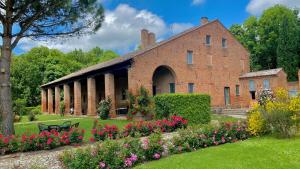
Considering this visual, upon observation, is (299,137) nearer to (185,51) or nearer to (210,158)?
(210,158)

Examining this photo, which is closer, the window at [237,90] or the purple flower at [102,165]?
the purple flower at [102,165]

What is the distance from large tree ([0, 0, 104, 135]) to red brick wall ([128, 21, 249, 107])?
821cm

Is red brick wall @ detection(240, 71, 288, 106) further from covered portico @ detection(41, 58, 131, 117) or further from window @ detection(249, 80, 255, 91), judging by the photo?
covered portico @ detection(41, 58, 131, 117)

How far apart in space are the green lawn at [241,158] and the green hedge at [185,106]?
6379 mm

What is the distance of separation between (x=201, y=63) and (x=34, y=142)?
66.5 ft

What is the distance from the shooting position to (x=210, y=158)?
8.08 m

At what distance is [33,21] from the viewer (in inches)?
523

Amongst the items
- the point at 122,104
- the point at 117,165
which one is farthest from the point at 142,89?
the point at 117,165

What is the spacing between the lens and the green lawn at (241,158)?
7.37m

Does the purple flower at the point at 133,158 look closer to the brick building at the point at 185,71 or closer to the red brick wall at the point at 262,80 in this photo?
the brick building at the point at 185,71

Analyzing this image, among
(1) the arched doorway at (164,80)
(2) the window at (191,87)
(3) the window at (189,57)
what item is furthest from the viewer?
(3) the window at (189,57)

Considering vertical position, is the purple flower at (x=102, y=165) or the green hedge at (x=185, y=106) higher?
the green hedge at (x=185, y=106)

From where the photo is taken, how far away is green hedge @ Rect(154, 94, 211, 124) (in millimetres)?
16031

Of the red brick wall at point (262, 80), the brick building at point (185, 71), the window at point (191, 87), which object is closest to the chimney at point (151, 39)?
the brick building at point (185, 71)
